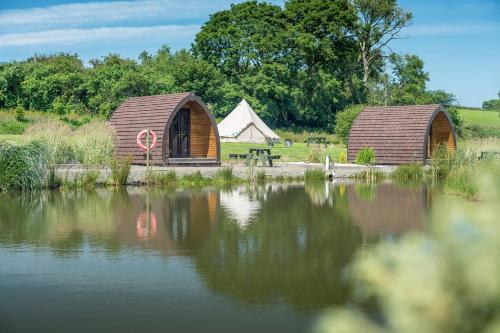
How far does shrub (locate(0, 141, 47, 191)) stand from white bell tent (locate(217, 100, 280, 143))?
91.0 feet

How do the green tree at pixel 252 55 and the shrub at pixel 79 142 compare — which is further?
the green tree at pixel 252 55

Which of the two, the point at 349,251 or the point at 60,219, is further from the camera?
the point at 60,219

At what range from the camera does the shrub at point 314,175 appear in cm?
2255

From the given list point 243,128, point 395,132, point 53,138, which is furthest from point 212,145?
point 243,128

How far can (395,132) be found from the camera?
2948 cm

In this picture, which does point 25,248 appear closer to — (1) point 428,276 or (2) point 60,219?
(2) point 60,219

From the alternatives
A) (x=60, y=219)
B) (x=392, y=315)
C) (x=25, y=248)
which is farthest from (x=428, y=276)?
(x=60, y=219)

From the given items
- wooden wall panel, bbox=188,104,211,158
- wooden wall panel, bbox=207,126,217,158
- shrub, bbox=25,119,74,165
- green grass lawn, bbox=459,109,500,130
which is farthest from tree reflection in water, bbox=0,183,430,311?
green grass lawn, bbox=459,109,500,130

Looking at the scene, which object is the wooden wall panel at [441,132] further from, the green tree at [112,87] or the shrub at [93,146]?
the green tree at [112,87]

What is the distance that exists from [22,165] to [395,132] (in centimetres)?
1681

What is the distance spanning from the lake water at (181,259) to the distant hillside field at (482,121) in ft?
139

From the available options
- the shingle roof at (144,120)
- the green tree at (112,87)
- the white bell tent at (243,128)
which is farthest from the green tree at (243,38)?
the shingle roof at (144,120)

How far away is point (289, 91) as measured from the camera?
56281 millimetres

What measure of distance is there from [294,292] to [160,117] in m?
18.1
